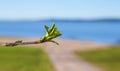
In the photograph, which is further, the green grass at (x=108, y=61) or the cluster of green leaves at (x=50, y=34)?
the green grass at (x=108, y=61)

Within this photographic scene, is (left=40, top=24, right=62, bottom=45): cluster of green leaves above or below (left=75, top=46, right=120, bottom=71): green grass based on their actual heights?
above

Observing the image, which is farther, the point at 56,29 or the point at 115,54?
the point at 115,54

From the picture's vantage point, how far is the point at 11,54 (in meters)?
29.1

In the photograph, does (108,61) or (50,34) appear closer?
(50,34)

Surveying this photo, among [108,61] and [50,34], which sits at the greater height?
[50,34]

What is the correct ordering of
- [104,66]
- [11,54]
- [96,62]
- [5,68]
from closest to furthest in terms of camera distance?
[5,68] → [104,66] → [96,62] → [11,54]

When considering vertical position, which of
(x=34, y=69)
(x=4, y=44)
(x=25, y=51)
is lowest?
(x=25, y=51)

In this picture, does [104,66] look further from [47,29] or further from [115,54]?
[47,29]

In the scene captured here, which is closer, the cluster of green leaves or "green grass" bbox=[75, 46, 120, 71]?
the cluster of green leaves

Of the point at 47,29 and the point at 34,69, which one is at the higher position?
the point at 47,29

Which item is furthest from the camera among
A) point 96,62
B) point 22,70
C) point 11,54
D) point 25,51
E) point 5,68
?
point 25,51

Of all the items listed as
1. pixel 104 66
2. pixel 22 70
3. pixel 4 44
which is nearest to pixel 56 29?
pixel 4 44

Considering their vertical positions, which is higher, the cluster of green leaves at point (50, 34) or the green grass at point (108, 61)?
the cluster of green leaves at point (50, 34)

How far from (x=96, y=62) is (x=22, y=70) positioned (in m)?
8.14
